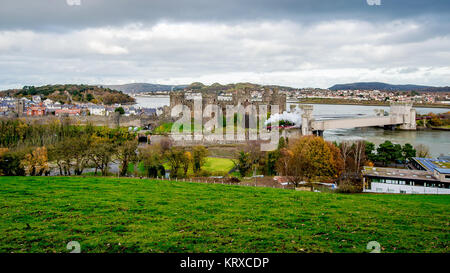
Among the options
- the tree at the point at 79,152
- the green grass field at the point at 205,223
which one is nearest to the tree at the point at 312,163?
the green grass field at the point at 205,223

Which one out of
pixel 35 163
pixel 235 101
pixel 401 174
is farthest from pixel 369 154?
pixel 235 101

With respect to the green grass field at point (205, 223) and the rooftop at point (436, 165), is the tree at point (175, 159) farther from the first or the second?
the rooftop at point (436, 165)

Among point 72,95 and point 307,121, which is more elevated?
point 72,95

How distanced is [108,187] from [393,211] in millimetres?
6887

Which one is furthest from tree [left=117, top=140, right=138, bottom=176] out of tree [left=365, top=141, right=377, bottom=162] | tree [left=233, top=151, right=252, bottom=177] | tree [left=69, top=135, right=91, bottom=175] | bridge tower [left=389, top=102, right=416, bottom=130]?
bridge tower [left=389, top=102, right=416, bottom=130]

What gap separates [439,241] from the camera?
421 cm

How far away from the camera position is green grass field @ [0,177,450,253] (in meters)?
3.92

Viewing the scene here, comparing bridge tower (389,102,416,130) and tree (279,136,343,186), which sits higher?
bridge tower (389,102,416,130)

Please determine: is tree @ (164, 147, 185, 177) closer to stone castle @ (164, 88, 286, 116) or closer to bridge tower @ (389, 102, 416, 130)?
stone castle @ (164, 88, 286, 116)

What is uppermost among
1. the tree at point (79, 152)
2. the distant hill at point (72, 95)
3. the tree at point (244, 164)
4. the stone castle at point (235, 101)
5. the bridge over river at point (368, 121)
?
the distant hill at point (72, 95)

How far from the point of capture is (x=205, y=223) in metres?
4.89

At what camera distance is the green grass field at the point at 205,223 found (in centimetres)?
392

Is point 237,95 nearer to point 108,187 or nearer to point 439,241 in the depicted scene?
point 108,187

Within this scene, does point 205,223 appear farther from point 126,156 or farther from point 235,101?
point 235,101
